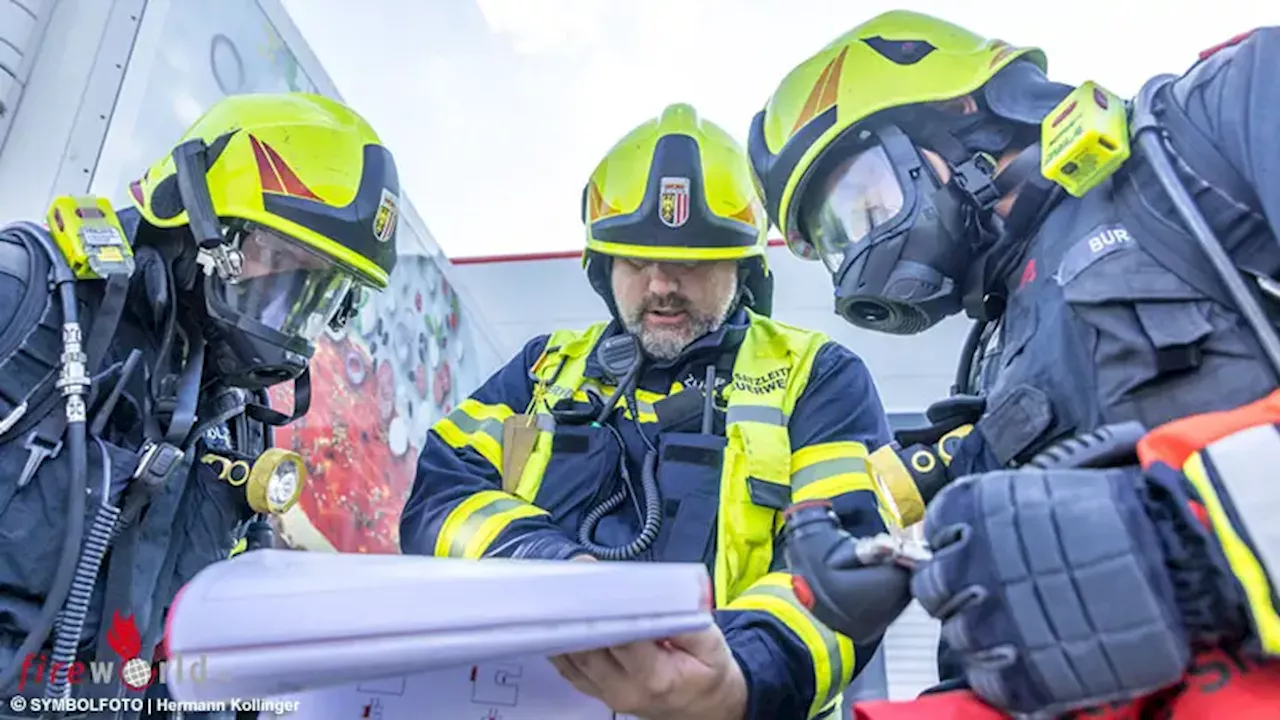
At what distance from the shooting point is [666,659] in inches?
37.5

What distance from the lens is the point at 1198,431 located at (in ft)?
2.55

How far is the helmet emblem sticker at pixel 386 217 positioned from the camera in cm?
236

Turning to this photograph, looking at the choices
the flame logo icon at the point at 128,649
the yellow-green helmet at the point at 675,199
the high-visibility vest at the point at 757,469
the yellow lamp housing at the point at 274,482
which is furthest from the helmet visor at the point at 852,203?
the flame logo icon at the point at 128,649

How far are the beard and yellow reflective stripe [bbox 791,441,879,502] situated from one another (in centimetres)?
41

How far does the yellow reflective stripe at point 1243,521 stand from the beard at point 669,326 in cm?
128

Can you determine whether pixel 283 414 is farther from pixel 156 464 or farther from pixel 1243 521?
pixel 1243 521

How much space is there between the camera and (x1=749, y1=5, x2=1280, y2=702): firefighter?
3.14 ft

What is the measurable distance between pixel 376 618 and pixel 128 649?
162 cm

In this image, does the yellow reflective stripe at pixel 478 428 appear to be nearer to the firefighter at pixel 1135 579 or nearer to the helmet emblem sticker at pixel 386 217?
the helmet emblem sticker at pixel 386 217

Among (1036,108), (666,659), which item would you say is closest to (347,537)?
(666,659)

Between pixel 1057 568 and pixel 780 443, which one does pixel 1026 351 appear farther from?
pixel 780 443

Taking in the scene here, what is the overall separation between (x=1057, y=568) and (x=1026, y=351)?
47cm

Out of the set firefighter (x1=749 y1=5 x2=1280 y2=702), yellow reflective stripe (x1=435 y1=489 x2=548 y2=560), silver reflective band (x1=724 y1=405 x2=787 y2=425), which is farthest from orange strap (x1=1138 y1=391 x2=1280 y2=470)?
yellow reflective stripe (x1=435 y1=489 x2=548 y2=560)
